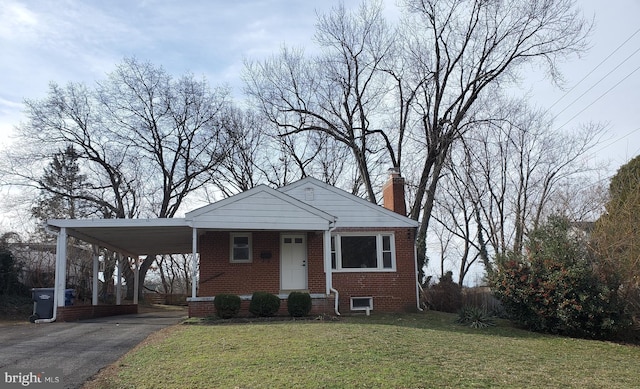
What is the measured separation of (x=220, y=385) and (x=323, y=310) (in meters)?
8.90

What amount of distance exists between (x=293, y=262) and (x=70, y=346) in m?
8.60

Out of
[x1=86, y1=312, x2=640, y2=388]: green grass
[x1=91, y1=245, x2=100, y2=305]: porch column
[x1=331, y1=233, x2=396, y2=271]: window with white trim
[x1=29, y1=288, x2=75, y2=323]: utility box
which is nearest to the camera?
[x1=86, y1=312, x2=640, y2=388]: green grass

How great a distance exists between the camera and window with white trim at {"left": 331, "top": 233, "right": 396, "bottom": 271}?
60.5 feet

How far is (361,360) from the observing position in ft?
27.9

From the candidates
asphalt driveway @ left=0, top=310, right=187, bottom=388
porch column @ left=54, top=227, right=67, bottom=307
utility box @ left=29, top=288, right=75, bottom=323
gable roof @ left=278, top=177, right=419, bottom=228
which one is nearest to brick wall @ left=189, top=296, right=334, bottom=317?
asphalt driveway @ left=0, top=310, right=187, bottom=388

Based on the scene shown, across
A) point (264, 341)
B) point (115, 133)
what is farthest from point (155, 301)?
point (264, 341)

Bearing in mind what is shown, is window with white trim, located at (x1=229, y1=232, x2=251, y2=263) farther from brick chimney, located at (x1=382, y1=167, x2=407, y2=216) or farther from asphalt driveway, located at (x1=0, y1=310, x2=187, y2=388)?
brick chimney, located at (x1=382, y1=167, x2=407, y2=216)

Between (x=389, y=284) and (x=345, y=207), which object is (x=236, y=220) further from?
(x=389, y=284)

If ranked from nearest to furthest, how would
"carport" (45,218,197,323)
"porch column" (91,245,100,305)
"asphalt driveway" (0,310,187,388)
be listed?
"asphalt driveway" (0,310,187,388) < "carport" (45,218,197,323) < "porch column" (91,245,100,305)

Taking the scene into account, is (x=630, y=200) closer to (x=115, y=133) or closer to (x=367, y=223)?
(x=367, y=223)

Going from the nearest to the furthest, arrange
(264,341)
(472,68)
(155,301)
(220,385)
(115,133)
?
(220,385)
(264,341)
(472,68)
(115,133)
(155,301)

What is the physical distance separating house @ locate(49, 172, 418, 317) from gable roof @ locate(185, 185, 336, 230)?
29mm

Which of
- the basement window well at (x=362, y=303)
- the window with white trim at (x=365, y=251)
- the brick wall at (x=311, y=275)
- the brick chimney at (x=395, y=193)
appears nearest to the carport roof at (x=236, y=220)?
the brick wall at (x=311, y=275)

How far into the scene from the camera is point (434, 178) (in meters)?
26.2
